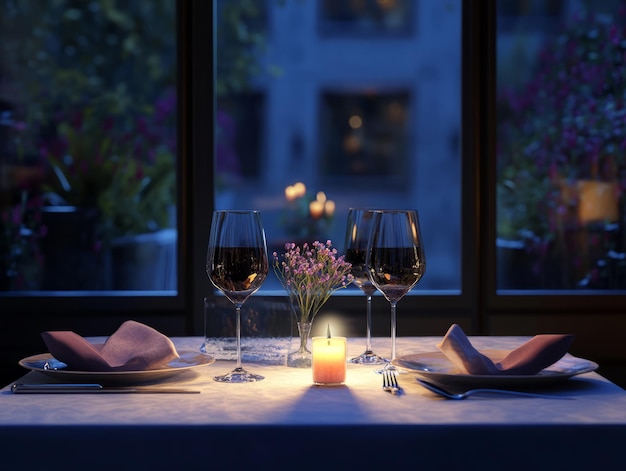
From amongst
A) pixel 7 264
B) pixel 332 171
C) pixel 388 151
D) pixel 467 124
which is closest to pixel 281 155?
pixel 332 171

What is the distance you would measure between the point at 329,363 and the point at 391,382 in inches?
3.7

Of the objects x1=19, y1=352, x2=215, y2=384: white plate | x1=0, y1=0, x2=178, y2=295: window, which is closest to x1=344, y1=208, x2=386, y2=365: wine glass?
x1=19, y1=352, x2=215, y2=384: white plate

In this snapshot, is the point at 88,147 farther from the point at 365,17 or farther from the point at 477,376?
the point at 477,376

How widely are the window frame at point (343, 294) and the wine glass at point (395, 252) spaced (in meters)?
1.44

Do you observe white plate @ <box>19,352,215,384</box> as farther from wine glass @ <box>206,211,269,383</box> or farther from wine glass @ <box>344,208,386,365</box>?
wine glass @ <box>344,208,386,365</box>

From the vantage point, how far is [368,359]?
152 centimetres

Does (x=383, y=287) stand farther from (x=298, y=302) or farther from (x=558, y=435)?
(x=558, y=435)

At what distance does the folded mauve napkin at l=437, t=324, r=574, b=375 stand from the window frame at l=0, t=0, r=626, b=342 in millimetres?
1547

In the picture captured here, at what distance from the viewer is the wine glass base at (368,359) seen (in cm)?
151

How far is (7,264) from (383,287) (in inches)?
73.3

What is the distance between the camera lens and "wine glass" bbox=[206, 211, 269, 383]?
1332 mm

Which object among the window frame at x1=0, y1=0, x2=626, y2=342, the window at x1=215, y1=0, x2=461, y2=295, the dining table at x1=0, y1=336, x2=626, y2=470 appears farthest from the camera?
the window at x1=215, y1=0, x2=461, y2=295

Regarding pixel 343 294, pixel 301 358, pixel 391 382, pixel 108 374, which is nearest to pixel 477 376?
pixel 391 382

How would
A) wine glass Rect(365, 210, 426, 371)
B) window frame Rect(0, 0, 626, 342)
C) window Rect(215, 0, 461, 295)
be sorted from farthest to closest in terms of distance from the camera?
window Rect(215, 0, 461, 295) → window frame Rect(0, 0, 626, 342) → wine glass Rect(365, 210, 426, 371)
